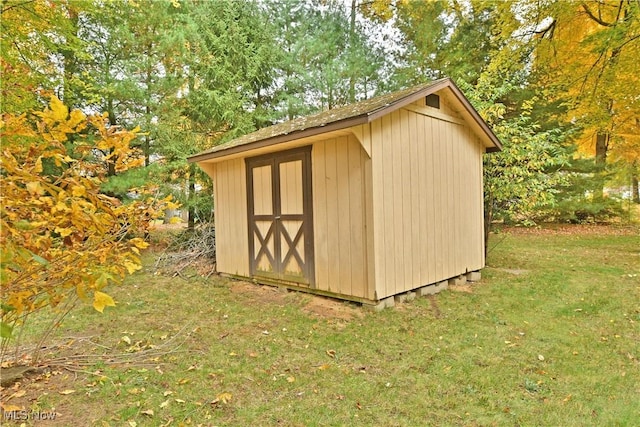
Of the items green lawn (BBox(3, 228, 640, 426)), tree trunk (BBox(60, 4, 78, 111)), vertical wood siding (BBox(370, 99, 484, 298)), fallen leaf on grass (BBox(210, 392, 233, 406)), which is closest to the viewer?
green lawn (BBox(3, 228, 640, 426))

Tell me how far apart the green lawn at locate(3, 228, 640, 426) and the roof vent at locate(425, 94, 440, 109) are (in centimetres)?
296

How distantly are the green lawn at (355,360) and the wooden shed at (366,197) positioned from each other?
47cm

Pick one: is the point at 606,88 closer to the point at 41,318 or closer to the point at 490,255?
the point at 490,255

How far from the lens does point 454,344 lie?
3.71 metres

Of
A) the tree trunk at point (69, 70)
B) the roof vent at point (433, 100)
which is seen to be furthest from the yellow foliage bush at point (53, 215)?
the tree trunk at point (69, 70)

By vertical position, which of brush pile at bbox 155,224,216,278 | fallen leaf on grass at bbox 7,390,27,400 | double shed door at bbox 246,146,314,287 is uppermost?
double shed door at bbox 246,146,314,287

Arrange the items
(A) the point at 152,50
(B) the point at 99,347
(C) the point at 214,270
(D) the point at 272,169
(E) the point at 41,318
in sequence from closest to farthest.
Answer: (B) the point at 99,347 < (E) the point at 41,318 < (D) the point at 272,169 < (C) the point at 214,270 < (A) the point at 152,50

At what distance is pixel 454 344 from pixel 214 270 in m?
5.33

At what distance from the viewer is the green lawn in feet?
8.29

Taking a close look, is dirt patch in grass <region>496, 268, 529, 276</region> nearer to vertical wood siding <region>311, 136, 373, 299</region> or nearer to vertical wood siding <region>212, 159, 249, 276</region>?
vertical wood siding <region>311, 136, 373, 299</region>

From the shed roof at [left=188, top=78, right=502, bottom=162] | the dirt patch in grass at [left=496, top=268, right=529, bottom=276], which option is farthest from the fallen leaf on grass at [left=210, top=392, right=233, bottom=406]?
the dirt patch in grass at [left=496, top=268, right=529, bottom=276]

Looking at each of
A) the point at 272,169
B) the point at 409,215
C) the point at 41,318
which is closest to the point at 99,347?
the point at 41,318

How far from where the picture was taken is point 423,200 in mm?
5359

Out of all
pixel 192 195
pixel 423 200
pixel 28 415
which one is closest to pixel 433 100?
pixel 423 200
